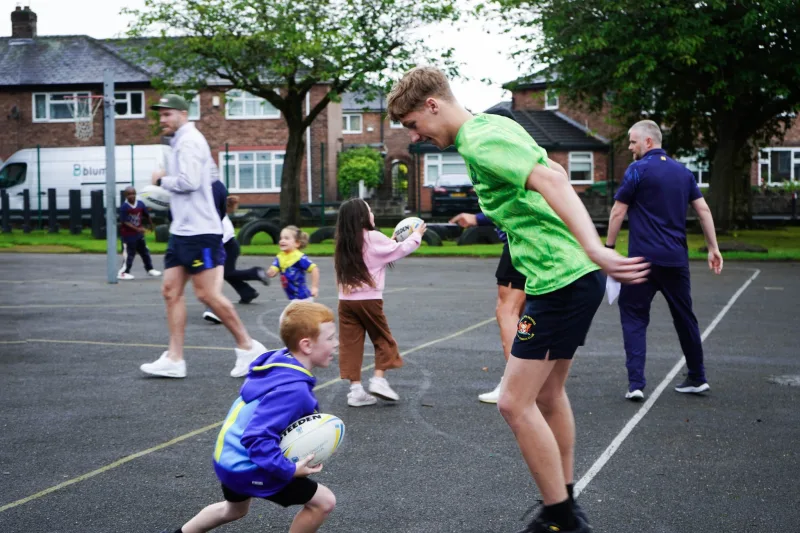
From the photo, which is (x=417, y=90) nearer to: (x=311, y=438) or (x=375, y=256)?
(x=311, y=438)

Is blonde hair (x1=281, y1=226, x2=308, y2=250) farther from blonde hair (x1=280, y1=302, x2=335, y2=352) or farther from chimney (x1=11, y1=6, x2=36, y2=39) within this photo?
chimney (x1=11, y1=6, x2=36, y2=39)

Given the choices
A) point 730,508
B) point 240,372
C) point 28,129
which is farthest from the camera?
point 28,129

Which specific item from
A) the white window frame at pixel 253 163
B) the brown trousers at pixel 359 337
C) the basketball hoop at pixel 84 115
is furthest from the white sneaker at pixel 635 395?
the white window frame at pixel 253 163

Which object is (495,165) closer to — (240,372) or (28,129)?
(240,372)

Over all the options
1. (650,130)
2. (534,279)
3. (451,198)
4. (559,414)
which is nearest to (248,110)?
(451,198)

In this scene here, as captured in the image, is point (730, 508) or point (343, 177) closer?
point (730, 508)

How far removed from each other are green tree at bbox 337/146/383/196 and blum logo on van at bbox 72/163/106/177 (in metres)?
18.0

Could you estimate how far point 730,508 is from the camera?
15.6 feet

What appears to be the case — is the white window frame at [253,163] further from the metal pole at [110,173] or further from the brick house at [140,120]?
the metal pole at [110,173]

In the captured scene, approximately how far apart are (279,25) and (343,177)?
2203 centimetres

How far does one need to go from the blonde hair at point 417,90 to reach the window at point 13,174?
35.7 meters

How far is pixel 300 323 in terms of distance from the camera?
12.7 ft

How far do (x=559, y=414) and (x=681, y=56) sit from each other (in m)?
22.9

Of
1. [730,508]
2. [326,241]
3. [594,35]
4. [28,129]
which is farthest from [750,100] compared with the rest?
[28,129]
